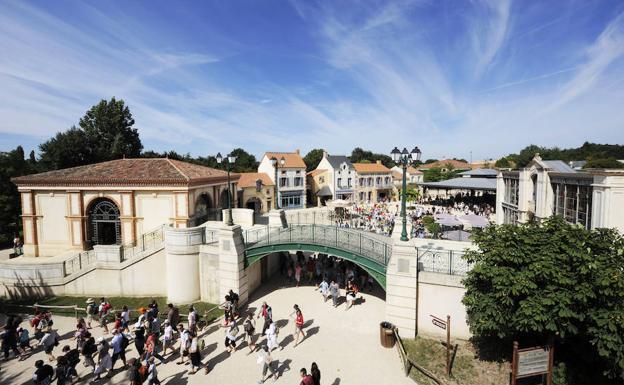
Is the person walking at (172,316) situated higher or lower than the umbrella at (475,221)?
lower

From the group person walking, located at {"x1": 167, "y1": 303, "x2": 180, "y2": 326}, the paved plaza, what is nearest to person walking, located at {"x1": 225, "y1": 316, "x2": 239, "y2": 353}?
the paved plaza

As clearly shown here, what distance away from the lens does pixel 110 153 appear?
39031 mm

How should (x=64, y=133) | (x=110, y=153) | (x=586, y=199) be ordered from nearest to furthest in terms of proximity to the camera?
(x=586, y=199)
(x=64, y=133)
(x=110, y=153)

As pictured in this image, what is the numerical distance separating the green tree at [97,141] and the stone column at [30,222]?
13.1 meters

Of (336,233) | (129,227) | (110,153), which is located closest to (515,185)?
(336,233)

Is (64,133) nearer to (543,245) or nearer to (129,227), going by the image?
(129,227)

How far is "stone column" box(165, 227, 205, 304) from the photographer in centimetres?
1717

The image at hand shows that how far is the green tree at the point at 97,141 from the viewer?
114 feet

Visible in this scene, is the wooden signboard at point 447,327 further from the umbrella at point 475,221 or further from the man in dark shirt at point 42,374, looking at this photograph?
the man in dark shirt at point 42,374

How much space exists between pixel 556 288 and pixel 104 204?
81.6 ft

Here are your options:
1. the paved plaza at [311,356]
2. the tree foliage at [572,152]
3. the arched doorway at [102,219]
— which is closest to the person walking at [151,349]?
the paved plaza at [311,356]

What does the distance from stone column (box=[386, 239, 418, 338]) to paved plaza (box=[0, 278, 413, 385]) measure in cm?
119

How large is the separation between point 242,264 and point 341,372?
7.84 metres

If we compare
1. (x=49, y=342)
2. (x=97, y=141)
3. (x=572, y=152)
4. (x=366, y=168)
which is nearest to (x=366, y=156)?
(x=366, y=168)
